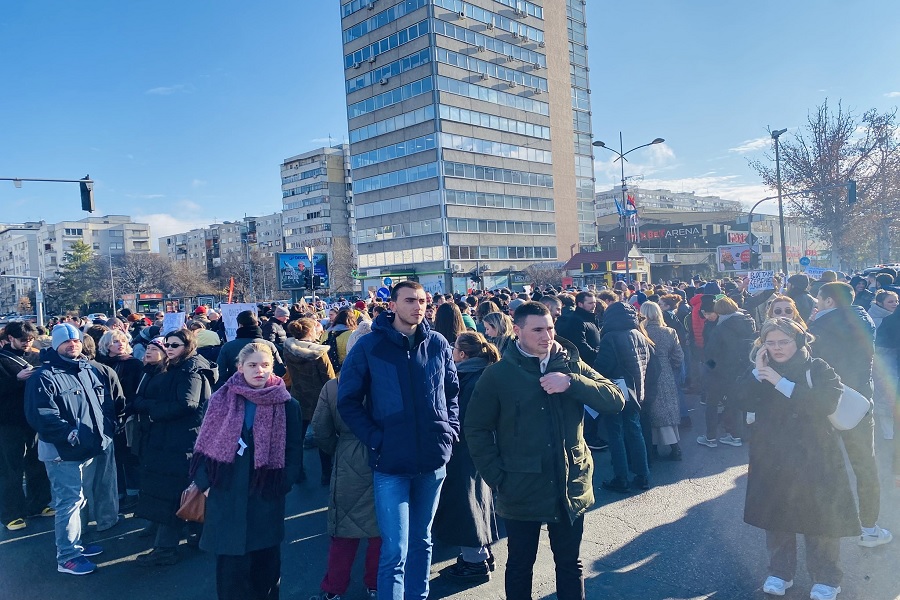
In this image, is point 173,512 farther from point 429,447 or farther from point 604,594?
point 604,594

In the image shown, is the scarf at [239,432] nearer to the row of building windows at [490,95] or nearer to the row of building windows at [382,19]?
the row of building windows at [490,95]

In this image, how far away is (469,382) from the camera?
15.0 ft

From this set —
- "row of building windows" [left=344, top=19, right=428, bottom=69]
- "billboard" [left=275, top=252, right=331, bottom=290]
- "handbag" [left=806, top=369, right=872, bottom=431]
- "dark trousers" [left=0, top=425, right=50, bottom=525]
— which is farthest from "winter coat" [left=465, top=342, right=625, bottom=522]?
"row of building windows" [left=344, top=19, right=428, bottom=69]

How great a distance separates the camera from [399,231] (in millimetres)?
56312

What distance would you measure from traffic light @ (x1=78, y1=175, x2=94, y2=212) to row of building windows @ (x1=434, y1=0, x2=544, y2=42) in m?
40.1

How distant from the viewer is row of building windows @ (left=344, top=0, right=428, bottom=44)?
173 ft

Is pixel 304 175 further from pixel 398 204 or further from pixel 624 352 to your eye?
pixel 624 352

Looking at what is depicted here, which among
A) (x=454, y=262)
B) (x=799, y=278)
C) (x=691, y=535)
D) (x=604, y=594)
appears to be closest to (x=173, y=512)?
(x=604, y=594)

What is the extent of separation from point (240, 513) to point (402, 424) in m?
1.11

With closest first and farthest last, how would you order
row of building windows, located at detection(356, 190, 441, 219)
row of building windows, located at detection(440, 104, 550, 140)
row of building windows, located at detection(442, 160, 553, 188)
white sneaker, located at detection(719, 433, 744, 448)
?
white sneaker, located at detection(719, 433, 744, 448) → row of building windows, located at detection(440, 104, 550, 140) → row of building windows, located at detection(442, 160, 553, 188) → row of building windows, located at detection(356, 190, 441, 219)

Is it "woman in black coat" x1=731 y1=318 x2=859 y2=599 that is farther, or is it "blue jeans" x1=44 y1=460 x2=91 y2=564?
"blue jeans" x1=44 y1=460 x2=91 y2=564

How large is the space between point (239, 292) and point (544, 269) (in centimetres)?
4168

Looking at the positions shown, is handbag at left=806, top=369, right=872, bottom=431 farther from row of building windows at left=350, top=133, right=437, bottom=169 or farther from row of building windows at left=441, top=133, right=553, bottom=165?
row of building windows at left=350, top=133, right=437, bottom=169

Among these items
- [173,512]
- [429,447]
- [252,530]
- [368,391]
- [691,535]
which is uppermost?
[368,391]
